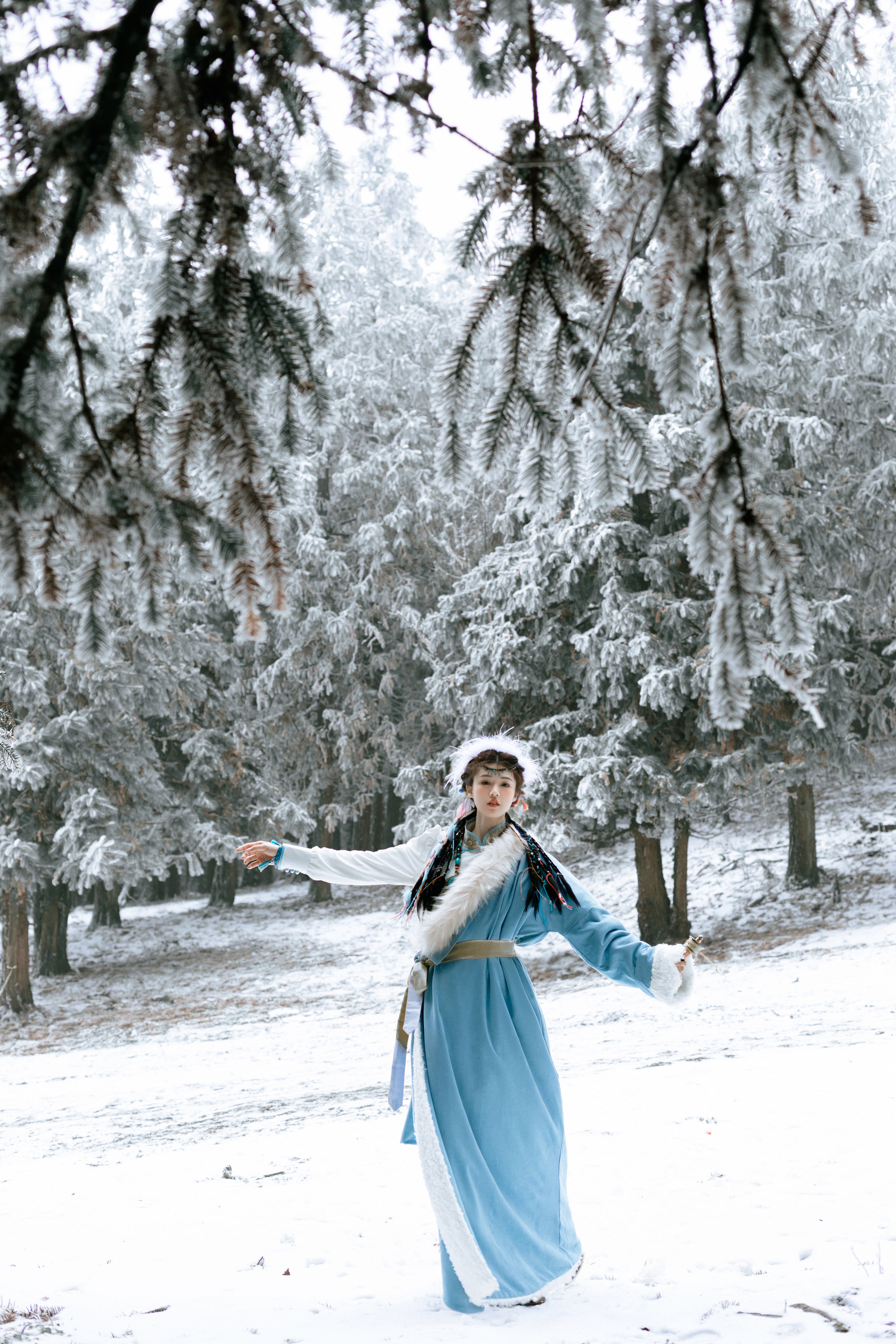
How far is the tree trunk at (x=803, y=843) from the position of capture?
14766 mm

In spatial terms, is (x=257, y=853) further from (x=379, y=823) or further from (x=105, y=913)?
(x=379, y=823)

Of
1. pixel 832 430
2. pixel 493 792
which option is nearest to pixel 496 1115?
pixel 493 792

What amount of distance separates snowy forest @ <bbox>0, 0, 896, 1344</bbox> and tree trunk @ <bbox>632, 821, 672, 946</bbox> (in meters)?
0.05

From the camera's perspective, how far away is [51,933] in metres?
16.8

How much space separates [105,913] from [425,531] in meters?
9.73

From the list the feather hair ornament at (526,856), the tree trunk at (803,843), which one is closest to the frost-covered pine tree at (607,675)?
the tree trunk at (803,843)

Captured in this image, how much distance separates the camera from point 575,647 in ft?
41.3

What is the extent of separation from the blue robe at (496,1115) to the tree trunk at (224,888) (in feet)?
63.5

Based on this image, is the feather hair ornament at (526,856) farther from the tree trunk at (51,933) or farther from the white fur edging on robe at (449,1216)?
the tree trunk at (51,933)

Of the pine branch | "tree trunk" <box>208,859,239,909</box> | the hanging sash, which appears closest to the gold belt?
the hanging sash

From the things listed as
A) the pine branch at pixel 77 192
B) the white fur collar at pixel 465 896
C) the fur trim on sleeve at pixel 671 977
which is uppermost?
the pine branch at pixel 77 192

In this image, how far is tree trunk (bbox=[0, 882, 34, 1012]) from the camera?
1411cm

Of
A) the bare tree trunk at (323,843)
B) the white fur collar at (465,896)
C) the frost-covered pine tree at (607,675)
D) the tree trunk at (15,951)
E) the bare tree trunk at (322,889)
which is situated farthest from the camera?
the bare tree trunk at (322,889)

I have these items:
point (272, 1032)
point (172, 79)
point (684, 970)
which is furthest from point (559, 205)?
point (272, 1032)
